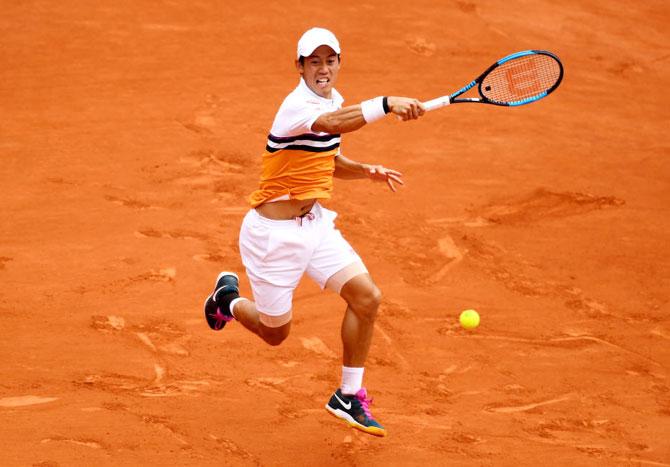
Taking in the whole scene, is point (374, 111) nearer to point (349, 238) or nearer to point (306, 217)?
point (306, 217)

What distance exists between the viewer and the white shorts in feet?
21.6

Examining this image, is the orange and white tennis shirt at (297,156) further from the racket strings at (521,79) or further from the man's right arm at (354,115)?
the racket strings at (521,79)

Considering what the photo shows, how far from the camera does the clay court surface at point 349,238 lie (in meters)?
7.04

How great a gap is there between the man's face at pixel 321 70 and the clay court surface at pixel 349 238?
2.19m

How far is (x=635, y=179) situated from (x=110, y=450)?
7132 mm

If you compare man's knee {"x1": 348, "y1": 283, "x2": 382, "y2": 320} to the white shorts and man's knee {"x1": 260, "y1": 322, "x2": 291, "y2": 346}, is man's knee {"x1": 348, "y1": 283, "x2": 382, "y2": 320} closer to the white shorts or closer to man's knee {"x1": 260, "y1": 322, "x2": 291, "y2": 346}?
the white shorts

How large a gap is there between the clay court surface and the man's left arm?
1.57m

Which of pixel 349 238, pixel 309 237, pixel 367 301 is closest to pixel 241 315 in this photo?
pixel 309 237

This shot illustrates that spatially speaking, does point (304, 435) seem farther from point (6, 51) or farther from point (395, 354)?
point (6, 51)

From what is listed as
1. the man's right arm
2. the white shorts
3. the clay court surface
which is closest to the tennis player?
the white shorts

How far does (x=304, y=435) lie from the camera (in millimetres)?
6930

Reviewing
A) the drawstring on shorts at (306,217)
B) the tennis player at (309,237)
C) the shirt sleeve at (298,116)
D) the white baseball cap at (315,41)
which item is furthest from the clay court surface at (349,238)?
the white baseball cap at (315,41)

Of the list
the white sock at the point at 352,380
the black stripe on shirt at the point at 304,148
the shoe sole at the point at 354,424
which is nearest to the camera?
the black stripe on shirt at the point at 304,148

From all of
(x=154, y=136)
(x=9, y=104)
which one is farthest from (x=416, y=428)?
(x=9, y=104)
